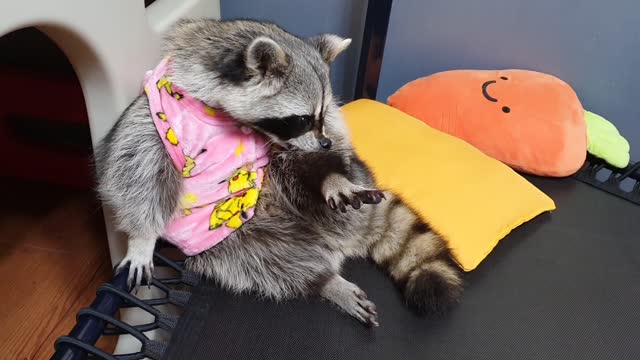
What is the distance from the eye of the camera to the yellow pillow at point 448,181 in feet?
3.56

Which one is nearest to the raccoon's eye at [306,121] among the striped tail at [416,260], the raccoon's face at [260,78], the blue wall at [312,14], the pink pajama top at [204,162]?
the raccoon's face at [260,78]

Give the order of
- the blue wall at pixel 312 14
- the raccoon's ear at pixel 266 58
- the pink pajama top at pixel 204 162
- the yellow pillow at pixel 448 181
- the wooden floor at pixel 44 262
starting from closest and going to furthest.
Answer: the raccoon's ear at pixel 266 58, the pink pajama top at pixel 204 162, the yellow pillow at pixel 448 181, the wooden floor at pixel 44 262, the blue wall at pixel 312 14

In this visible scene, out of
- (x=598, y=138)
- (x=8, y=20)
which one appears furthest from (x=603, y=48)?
(x=8, y=20)

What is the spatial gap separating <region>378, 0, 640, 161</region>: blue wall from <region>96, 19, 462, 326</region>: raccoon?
22.1 inches

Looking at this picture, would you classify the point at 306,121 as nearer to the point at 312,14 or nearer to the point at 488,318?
the point at 488,318

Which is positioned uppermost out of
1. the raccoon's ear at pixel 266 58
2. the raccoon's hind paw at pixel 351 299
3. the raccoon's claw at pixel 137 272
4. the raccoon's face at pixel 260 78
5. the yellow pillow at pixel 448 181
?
the raccoon's ear at pixel 266 58

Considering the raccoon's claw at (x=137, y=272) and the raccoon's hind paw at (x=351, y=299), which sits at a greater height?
the raccoon's claw at (x=137, y=272)

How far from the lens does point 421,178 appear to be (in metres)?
1.17

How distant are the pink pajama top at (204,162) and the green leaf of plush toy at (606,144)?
2.88 ft

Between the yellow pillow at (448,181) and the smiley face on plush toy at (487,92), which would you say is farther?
the smiley face on plush toy at (487,92)

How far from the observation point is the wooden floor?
1.21 m

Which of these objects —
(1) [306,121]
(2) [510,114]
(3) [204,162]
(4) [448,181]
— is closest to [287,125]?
(1) [306,121]

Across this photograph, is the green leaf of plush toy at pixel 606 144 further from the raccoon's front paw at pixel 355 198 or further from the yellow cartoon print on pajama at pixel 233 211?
the yellow cartoon print on pajama at pixel 233 211

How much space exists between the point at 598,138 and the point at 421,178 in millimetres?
532
